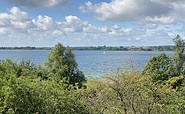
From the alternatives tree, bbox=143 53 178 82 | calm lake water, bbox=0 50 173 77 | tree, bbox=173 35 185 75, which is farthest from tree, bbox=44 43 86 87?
tree, bbox=173 35 185 75

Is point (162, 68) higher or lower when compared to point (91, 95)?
lower

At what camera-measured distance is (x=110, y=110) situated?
488 inches

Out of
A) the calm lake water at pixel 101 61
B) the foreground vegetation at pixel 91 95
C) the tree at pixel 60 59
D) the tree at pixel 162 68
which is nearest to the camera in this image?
the foreground vegetation at pixel 91 95

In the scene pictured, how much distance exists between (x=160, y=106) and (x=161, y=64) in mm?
30058

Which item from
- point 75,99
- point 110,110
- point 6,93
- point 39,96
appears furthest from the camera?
point 110,110

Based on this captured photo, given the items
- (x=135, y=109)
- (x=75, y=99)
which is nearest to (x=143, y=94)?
(x=135, y=109)

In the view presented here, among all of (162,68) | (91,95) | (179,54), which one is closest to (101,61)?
(179,54)

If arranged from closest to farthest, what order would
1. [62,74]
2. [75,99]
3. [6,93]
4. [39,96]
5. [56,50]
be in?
1. [6,93]
2. [39,96]
3. [75,99]
4. [62,74]
5. [56,50]

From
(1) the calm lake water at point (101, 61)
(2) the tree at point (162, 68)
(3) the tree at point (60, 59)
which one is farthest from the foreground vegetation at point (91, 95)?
(3) the tree at point (60, 59)

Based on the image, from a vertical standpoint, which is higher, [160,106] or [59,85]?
[59,85]

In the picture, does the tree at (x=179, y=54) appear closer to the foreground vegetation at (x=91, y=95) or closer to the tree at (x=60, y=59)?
the tree at (x=60, y=59)

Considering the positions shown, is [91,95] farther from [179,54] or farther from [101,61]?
[101,61]

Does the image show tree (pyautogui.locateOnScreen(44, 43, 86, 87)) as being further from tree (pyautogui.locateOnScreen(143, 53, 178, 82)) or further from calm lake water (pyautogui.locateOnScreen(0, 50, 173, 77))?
tree (pyautogui.locateOnScreen(143, 53, 178, 82))

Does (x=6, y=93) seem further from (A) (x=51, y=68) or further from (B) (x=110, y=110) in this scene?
(A) (x=51, y=68)
